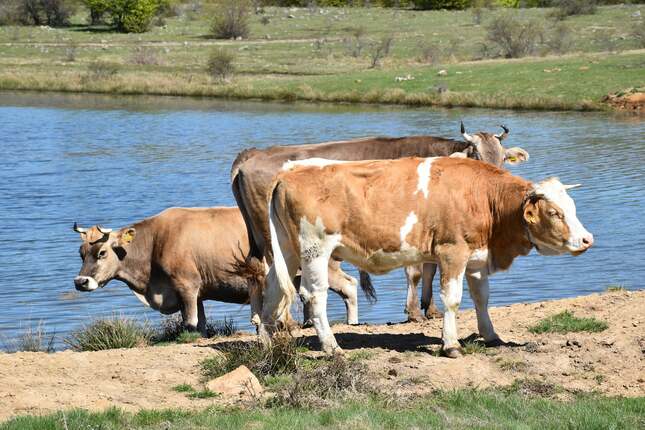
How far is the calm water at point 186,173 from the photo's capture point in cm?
1672

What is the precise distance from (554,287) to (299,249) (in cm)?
746

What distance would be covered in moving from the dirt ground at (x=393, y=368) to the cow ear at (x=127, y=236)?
2.59 metres

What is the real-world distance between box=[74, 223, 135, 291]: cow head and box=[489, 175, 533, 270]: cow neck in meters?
4.90

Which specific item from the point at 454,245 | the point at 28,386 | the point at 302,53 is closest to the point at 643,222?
the point at 454,245

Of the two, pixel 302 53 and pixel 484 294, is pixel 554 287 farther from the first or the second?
pixel 302 53

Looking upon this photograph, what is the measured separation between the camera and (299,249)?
10250mm

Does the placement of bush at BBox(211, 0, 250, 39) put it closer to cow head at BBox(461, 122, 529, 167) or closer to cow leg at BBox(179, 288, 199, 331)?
cow head at BBox(461, 122, 529, 167)

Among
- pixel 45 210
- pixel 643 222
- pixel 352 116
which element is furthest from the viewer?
pixel 352 116

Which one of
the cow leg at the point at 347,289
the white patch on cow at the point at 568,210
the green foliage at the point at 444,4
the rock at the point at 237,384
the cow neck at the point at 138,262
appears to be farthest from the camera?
the green foliage at the point at 444,4

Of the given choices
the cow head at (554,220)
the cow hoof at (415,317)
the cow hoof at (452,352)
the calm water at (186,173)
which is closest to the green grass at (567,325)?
the cow head at (554,220)

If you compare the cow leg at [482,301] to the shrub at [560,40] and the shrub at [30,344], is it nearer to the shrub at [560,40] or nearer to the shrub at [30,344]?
the shrub at [30,344]

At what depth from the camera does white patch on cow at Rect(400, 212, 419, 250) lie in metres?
10.2

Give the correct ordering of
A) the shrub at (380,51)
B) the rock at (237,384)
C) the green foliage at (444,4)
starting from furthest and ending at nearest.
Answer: the green foliage at (444,4) → the shrub at (380,51) → the rock at (237,384)

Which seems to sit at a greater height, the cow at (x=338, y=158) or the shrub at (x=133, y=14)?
the cow at (x=338, y=158)
